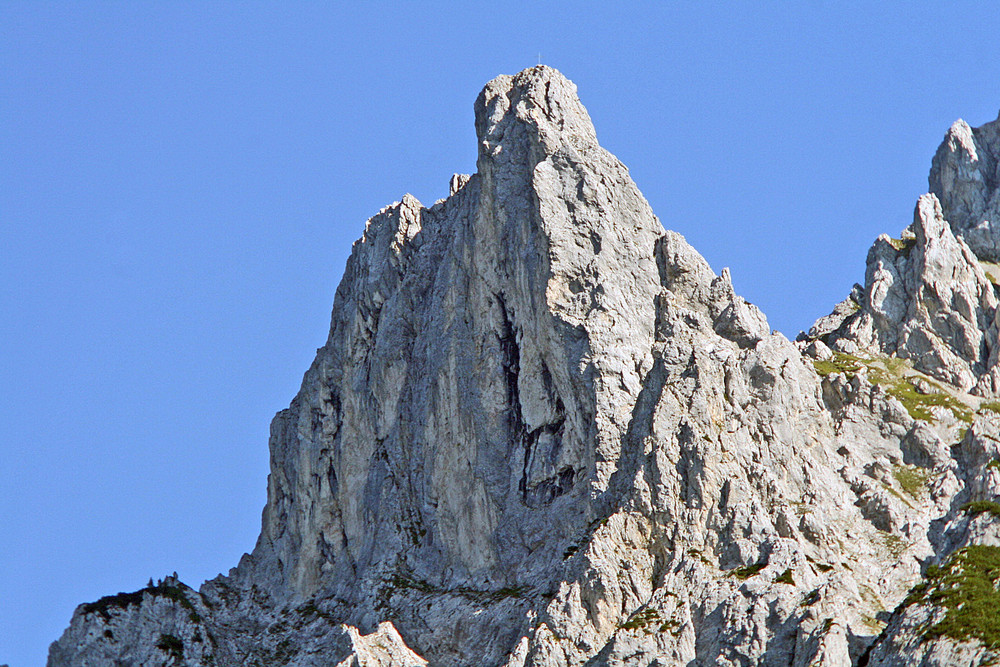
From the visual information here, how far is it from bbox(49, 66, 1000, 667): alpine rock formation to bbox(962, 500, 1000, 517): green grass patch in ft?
1.24

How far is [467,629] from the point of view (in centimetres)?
14462

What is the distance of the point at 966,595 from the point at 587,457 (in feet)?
139

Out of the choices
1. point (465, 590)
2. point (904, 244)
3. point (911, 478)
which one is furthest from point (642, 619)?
point (904, 244)

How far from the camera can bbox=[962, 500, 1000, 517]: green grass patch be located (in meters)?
125

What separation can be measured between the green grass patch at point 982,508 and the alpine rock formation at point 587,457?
0.38 m

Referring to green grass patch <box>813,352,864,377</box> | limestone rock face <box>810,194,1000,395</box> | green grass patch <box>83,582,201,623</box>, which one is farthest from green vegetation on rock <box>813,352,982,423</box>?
green grass patch <box>83,582,201,623</box>

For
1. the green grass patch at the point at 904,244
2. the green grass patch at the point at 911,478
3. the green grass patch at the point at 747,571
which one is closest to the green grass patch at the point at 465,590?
the green grass patch at the point at 747,571

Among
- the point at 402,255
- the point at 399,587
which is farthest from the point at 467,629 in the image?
the point at 402,255

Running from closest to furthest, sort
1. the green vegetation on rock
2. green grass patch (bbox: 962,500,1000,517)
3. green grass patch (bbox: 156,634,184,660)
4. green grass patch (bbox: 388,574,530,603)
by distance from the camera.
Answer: green grass patch (bbox: 962,500,1000,517), green grass patch (bbox: 388,574,530,603), green grass patch (bbox: 156,634,184,660), the green vegetation on rock

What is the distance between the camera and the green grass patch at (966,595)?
105 metres

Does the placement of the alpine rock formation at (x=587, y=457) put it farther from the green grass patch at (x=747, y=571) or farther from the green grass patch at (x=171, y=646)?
the green grass patch at (x=747, y=571)

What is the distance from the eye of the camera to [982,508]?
126375mm

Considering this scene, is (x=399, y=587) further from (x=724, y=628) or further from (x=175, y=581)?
(x=724, y=628)

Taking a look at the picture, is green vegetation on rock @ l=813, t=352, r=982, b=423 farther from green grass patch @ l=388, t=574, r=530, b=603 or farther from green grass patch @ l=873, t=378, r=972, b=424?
green grass patch @ l=388, t=574, r=530, b=603
